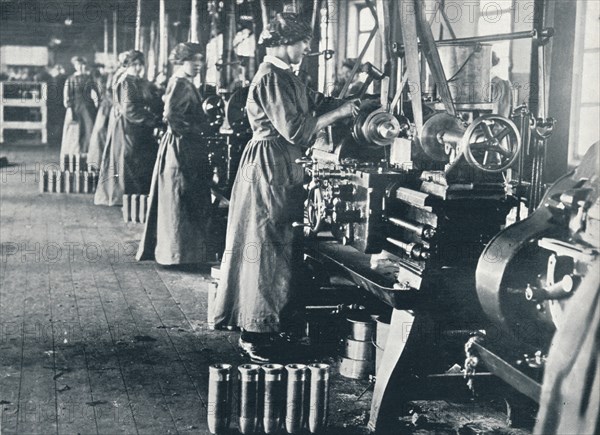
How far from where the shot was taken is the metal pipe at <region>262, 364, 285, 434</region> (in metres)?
2.82

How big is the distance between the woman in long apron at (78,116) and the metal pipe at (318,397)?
834 cm

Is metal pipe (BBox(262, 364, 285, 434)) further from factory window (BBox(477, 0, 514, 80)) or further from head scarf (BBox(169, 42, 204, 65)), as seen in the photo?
factory window (BBox(477, 0, 514, 80))

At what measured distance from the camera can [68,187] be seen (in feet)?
31.5

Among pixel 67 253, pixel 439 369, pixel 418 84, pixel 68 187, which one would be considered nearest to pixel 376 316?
pixel 439 369

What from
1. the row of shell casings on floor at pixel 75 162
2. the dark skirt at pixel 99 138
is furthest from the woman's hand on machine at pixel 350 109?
the row of shell casings on floor at pixel 75 162

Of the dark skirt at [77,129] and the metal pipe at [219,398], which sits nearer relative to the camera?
the metal pipe at [219,398]

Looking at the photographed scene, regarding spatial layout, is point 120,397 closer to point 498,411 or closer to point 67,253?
point 498,411

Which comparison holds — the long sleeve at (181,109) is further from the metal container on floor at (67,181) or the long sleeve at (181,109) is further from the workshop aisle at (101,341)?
the metal container on floor at (67,181)

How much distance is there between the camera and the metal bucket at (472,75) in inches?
122

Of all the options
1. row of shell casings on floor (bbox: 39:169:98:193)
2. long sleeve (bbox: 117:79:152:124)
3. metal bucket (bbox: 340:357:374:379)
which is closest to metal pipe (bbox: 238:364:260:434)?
metal bucket (bbox: 340:357:374:379)

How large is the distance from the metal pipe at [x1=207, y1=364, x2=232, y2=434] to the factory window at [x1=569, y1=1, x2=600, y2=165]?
3112mm

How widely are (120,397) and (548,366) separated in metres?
1.79

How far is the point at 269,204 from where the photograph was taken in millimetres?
3605

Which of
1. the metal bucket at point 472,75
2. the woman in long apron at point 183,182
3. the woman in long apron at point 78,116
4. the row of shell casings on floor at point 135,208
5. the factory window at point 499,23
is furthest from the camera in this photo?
the woman in long apron at point 78,116
